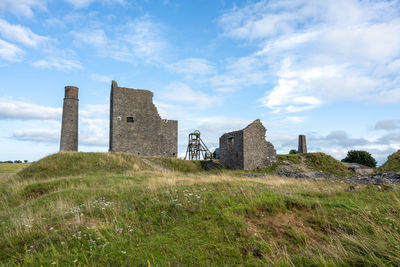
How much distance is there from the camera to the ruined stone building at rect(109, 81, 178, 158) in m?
30.1

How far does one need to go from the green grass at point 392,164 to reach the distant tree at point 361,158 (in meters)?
12.9

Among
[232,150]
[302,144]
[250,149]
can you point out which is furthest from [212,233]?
[302,144]

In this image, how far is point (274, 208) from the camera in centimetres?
634

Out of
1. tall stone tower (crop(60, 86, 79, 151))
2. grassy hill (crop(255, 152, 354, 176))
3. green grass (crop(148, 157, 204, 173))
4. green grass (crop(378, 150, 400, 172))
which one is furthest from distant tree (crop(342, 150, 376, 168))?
tall stone tower (crop(60, 86, 79, 151))

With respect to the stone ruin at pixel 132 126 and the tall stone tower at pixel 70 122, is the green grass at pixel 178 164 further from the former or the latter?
the tall stone tower at pixel 70 122

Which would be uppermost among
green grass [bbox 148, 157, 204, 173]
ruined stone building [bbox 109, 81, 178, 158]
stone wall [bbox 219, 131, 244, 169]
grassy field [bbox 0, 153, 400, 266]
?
ruined stone building [bbox 109, 81, 178, 158]

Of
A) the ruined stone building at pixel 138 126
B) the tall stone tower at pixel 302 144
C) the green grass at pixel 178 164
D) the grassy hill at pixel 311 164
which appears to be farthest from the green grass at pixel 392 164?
the ruined stone building at pixel 138 126

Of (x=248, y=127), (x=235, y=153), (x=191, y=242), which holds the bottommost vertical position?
(x=191, y=242)

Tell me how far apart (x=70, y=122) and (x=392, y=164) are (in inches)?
1325

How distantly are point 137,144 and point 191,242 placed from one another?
27019 millimetres

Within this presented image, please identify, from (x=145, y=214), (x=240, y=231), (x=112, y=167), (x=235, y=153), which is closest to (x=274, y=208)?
(x=240, y=231)

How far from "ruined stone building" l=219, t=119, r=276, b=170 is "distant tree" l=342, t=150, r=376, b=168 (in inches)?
718

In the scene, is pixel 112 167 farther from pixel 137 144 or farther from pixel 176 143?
pixel 176 143

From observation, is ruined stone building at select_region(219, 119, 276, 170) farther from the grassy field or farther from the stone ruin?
the grassy field
